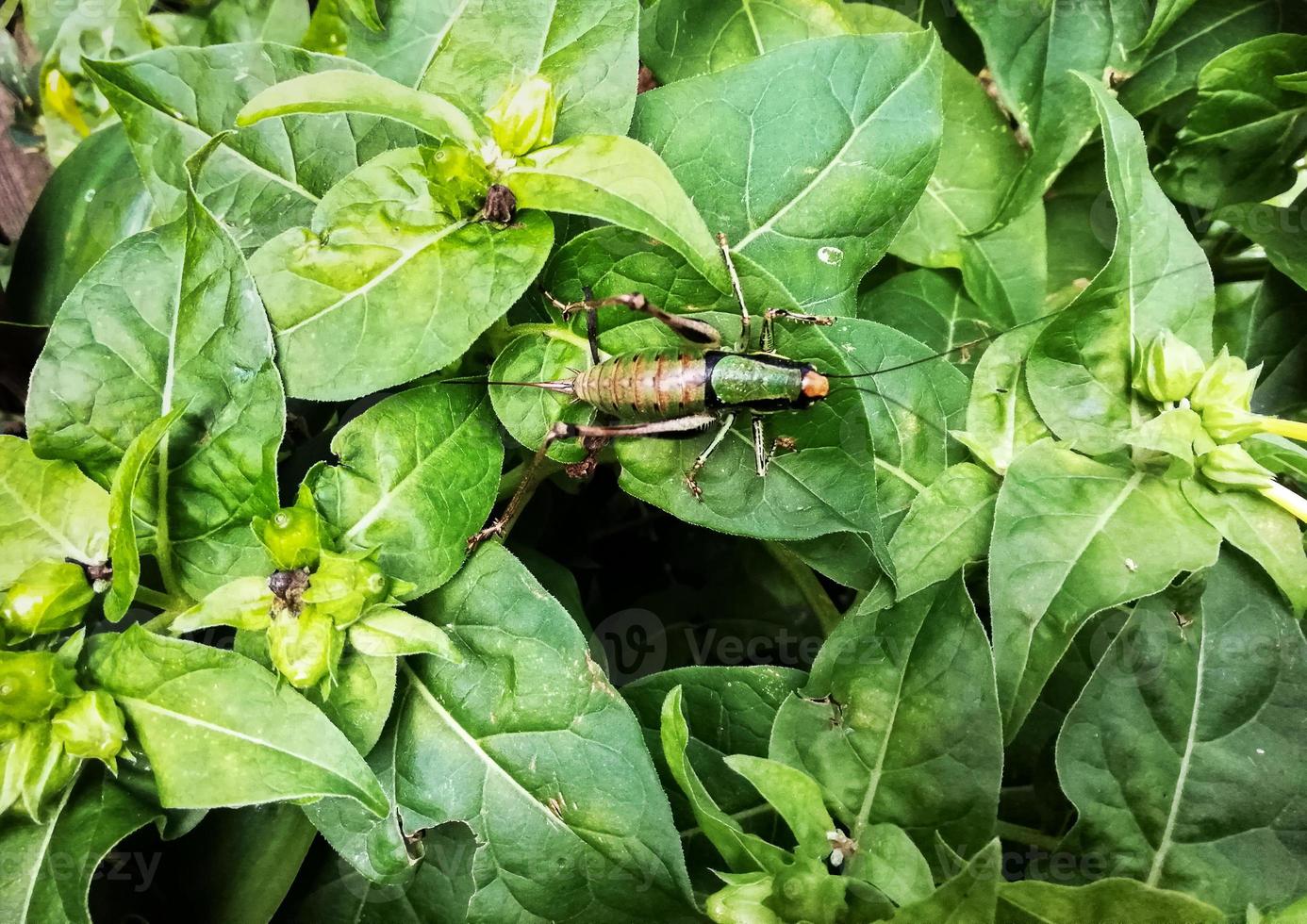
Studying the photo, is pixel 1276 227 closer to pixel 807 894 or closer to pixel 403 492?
pixel 807 894

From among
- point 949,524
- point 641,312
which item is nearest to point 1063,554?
point 949,524

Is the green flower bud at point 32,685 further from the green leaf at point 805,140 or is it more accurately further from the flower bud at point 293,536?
the green leaf at point 805,140

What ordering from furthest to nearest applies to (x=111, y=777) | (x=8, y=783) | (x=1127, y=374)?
(x=1127, y=374) → (x=111, y=777) → (x=8, y=783)

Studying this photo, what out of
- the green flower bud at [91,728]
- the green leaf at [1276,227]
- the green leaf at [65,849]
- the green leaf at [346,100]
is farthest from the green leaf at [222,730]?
the green leaf at [1276,227]

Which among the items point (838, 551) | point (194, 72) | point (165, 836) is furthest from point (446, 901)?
point (194, 72)

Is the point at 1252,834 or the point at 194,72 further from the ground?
the point at 194,72

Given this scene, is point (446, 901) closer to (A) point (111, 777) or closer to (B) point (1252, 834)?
(A) point (111, 777)
